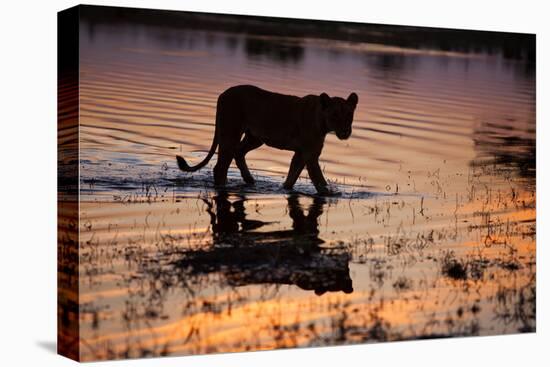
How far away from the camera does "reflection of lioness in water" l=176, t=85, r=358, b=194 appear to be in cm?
1017

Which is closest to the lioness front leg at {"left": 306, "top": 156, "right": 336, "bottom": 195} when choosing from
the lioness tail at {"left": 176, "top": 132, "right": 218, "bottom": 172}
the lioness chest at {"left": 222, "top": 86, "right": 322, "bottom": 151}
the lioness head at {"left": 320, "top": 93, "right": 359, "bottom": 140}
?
the lioness chest at {"left": 222, "top": 86, "right": 322, "bottom": 151}

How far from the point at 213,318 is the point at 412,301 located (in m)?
1.68

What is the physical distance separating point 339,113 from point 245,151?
31.5 inches

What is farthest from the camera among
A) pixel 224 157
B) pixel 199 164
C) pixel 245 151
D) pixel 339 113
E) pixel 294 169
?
pixel 339 113

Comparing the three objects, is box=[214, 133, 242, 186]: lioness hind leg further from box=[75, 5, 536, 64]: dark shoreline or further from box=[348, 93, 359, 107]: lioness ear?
box=[348, 93, 359, 107]: lioness ear

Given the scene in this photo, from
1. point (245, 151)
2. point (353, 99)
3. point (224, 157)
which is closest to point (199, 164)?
point (224, 157)

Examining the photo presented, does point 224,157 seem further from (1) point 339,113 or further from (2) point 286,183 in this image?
(1) point 339,113

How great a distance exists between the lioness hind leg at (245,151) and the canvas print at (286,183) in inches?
0.6

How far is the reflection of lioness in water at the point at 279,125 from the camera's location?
1017 centimetres

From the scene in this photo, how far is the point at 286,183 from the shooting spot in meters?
10.3

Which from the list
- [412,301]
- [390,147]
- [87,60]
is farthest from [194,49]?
[412,301]

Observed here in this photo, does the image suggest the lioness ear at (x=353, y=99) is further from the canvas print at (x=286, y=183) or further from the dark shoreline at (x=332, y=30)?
the dark shoreline at (x=332, y=30)

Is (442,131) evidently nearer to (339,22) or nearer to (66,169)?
(339,22)

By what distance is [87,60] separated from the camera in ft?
31.3
